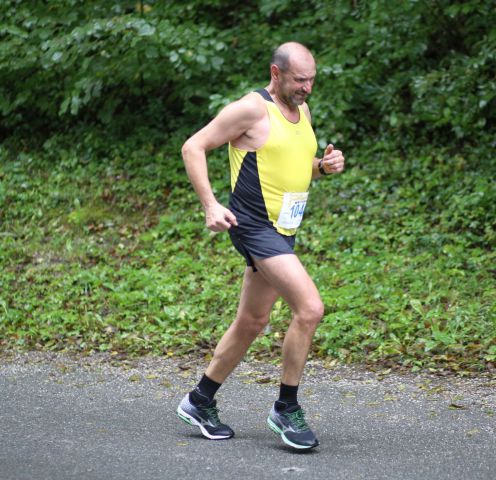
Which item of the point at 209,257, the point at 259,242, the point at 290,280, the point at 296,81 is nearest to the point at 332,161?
the point at 296,81

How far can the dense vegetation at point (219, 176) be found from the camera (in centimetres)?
730

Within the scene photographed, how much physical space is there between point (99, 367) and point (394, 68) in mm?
6232

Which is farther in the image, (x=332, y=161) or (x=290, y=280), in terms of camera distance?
(x=332, y=161)

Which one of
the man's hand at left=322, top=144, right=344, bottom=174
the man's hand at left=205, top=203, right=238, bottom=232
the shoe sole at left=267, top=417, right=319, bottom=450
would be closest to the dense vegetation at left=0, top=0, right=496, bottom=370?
the shoe sole at left=267, top=417, right=319, bottom=450

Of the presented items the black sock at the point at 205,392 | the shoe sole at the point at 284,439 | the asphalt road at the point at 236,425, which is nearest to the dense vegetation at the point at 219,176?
the asphalt road at the point at 236,425

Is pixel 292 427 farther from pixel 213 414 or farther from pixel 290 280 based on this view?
pixel 290 280

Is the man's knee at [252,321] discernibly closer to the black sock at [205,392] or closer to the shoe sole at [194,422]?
the black sock at [205,392]

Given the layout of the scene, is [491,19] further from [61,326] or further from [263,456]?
[263,456]

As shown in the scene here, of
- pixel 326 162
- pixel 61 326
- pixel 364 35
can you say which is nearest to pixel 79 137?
pixel 364 35

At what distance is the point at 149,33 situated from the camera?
9.40 meters

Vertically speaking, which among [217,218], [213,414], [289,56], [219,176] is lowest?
[213,414]

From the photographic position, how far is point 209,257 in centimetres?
884

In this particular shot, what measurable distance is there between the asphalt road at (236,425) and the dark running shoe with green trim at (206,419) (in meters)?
0.06

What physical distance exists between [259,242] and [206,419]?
39.8 inches
